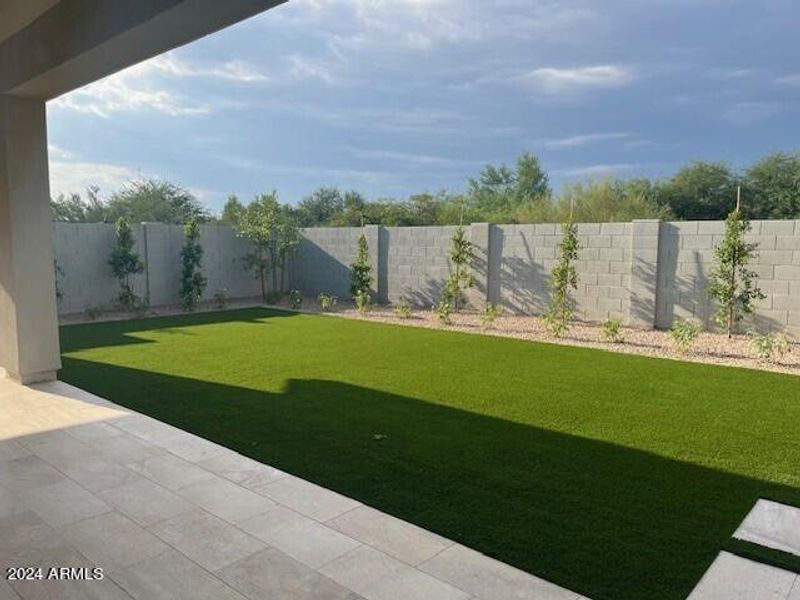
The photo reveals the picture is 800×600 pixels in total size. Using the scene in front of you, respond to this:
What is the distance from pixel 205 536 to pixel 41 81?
12.2 feet

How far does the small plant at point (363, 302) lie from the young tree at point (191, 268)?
3.25 metres

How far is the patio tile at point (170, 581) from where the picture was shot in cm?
192

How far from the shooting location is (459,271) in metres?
9.87

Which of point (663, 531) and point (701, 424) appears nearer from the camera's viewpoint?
point (663, 531)

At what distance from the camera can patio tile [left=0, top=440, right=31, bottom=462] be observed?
127 inches

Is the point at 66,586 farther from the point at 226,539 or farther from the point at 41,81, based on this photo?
the point at 41,81

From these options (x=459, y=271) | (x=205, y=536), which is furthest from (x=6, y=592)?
(x=459, y=271)

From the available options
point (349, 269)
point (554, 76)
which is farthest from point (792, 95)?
point (349, 269)

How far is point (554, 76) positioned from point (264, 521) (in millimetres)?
18877

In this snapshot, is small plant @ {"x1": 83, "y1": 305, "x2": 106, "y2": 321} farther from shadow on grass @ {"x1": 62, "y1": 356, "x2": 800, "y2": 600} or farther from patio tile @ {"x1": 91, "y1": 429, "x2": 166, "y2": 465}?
patio tile @ {"x1": 91, "y1": 429, "x2": 166, "y2": 465}

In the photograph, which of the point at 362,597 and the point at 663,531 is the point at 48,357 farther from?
the point at 663,531

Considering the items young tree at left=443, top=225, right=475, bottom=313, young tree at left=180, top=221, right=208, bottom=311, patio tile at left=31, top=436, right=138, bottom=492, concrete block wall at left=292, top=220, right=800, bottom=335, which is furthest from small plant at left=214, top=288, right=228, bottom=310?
patio tile at left=31, top=436, right=138, bottom=492

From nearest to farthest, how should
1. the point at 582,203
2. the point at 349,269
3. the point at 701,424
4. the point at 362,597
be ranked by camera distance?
the point at 362,597, the point at 701,424, the point at 349,269, the point at 582,203

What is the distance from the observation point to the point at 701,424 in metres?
3.85
